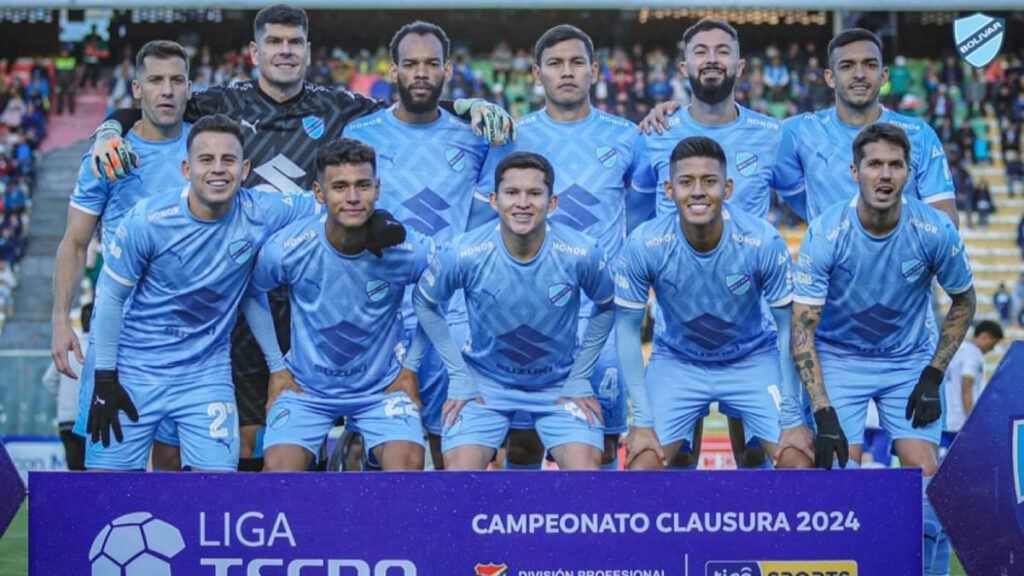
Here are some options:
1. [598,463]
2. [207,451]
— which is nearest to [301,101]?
[207,451]

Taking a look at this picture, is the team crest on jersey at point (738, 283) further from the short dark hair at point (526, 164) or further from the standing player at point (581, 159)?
the short dark hair at point (526, 164)

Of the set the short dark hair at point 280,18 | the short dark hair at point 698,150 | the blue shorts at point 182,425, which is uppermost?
the short dark hair at point 280,18

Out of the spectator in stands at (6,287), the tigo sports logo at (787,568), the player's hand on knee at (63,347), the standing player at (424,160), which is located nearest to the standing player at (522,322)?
the standing player at (424,160)

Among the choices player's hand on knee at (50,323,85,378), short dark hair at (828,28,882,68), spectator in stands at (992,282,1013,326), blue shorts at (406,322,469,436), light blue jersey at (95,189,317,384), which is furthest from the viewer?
spectator in stands at (992,282,1013,326)

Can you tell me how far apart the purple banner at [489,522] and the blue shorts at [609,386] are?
57.1 inches

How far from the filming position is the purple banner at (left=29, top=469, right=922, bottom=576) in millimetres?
4645

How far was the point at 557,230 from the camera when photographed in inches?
230

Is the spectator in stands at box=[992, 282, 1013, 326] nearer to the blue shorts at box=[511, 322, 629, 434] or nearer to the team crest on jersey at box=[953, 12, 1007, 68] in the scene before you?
the team crest on jersey at box=[953, 12, 1007, 68]

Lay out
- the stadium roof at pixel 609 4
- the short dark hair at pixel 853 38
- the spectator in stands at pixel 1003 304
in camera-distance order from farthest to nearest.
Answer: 1. the spectator in stands at pixel 1003 304
2. the stadium roof at pixel 609 4
3. the short dark hair at pixel 853 38

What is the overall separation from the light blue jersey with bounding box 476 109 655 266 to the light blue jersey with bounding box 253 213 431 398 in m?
0.79

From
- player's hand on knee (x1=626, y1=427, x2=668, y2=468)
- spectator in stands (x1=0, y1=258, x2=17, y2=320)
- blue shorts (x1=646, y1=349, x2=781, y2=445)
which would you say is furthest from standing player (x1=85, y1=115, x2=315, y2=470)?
spectator in stands (x1=0, y1=258, x2=17, y2=320)

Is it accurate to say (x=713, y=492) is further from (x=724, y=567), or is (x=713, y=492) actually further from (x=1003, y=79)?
(x=1003, y=79)

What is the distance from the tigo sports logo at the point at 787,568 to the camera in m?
4.64

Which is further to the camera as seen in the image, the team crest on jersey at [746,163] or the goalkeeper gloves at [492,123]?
the team crest on jersey at [746,163]
